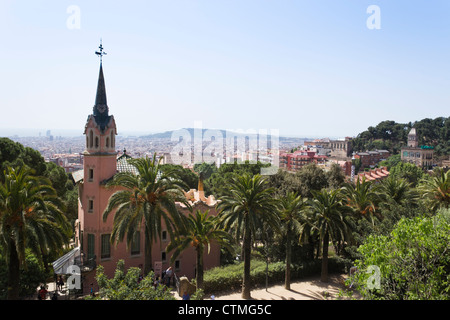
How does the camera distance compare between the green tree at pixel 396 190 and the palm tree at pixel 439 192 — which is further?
the green tree at pixel 396 190

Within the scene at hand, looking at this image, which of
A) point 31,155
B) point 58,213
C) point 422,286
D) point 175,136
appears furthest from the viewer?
point 175,136

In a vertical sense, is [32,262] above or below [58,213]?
below

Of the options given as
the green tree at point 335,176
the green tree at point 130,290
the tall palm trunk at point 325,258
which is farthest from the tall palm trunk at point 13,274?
the green tree at point 335,176

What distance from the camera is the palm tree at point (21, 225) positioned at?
533 inches

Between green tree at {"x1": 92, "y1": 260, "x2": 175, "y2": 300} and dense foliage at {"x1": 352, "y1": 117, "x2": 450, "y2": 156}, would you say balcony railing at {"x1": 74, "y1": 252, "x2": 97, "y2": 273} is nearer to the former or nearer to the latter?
green tree at {"x1": 92, "y1": 260, "x2": 175, "y2": 300}

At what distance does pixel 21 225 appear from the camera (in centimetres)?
1384

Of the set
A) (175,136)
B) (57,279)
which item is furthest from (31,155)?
(175,136)

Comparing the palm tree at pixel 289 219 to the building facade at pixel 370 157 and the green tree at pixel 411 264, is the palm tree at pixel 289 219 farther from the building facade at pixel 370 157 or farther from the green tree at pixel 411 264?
the building facade at pixel 370 157

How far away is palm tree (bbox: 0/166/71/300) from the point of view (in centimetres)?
1355

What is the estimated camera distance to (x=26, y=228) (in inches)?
541

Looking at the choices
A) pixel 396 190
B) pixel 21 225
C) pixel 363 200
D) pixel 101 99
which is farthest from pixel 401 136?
pixel 21 225
